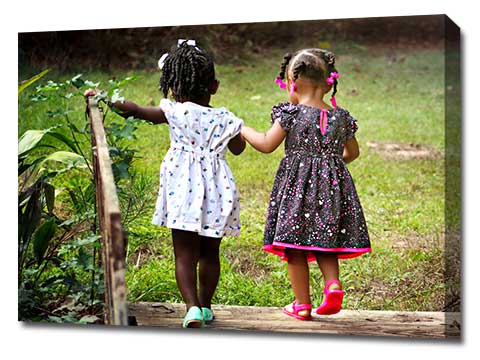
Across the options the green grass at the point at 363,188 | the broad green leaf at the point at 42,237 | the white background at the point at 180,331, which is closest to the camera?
the white background at the point at 180,331

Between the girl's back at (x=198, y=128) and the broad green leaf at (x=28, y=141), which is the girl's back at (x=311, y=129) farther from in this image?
the broad green leaf at (x=28, y=141)

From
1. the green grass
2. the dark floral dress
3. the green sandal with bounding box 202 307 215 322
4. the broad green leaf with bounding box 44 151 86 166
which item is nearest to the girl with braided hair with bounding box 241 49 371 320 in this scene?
the dark floral dress

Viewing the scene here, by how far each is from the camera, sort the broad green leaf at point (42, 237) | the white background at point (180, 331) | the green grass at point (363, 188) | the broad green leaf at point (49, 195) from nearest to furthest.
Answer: the white background at point (180, 331)
the broad green leaf at point (42, 237)
the broad green leaf at point (49, 195)
the green grass at point (363, 188)

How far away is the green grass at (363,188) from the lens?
14.0ft

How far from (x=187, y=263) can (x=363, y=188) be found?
68.2 inches

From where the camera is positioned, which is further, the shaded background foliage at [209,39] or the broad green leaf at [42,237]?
the shaded background foliage at [209,39]

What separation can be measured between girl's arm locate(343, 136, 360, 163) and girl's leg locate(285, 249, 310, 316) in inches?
16.8

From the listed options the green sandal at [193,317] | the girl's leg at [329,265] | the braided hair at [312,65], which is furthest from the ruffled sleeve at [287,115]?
the green sandal at [193,317]

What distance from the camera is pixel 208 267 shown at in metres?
3.77

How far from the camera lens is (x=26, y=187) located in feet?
13.6

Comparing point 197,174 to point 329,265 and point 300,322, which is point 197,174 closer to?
point 329,265

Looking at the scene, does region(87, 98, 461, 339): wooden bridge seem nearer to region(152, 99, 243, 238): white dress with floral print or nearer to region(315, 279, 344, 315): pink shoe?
region(315, 279, 344, 315): pink shoe

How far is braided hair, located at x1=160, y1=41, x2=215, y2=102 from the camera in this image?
12.1 feet
